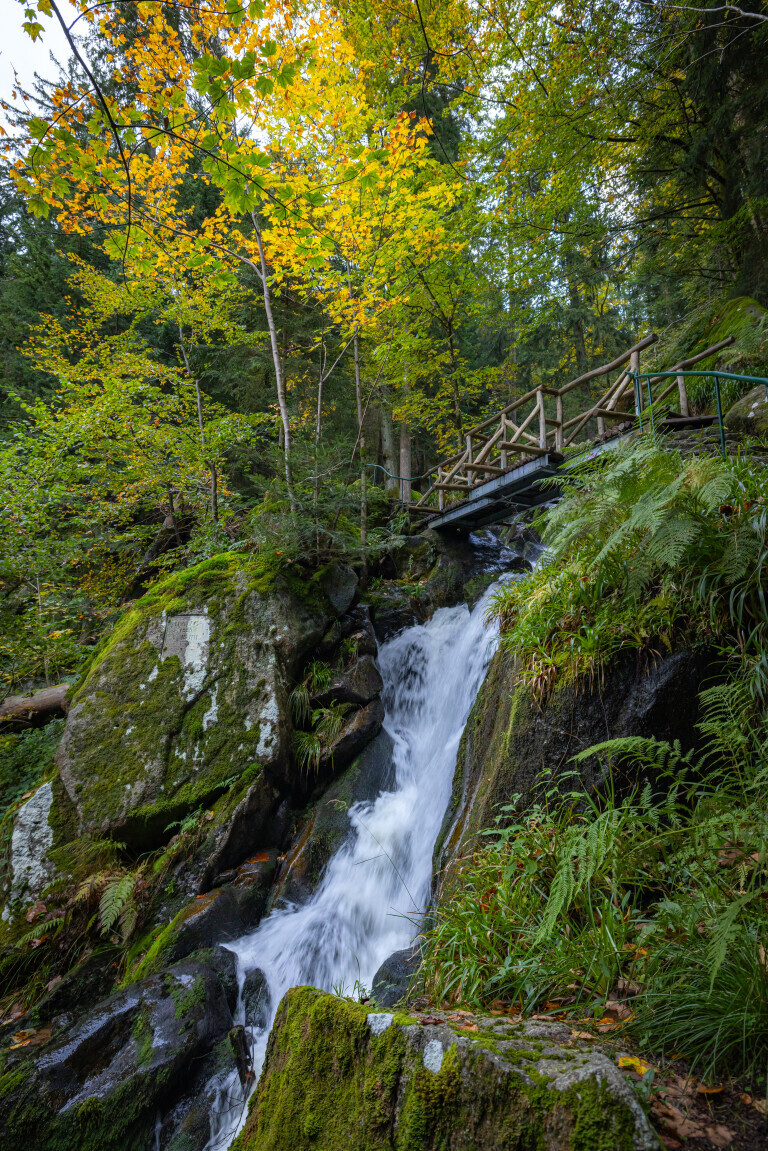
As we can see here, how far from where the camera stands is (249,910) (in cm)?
532

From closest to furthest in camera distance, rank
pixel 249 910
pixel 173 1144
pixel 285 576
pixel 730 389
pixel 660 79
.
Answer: pixel 173 1144 → pixel 249 910 → pixel 730 389 → pixel 285 576 → pixel 660 79

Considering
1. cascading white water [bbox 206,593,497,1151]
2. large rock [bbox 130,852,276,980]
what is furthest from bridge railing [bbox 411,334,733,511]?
large rock [bbox 130,852,276,980]

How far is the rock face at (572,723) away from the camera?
10.5 ft

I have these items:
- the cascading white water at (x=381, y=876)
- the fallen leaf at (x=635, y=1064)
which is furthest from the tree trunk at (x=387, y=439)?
the fallen leaf at (x=635, y=1064)

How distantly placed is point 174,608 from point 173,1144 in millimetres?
5327

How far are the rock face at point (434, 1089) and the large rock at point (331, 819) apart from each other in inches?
136

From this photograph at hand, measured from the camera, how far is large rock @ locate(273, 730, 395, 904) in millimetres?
5676

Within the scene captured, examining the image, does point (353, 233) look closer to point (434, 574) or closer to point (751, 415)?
point (434, 574)

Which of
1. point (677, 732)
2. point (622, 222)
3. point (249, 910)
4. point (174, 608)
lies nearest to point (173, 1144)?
point (249, 910)

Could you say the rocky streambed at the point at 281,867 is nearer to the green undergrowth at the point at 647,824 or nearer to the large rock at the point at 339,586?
the large rock at the point at 339,586

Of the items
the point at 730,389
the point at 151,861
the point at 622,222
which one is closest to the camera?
the point at 151,861

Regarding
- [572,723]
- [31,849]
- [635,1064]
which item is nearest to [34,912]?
[31,849]

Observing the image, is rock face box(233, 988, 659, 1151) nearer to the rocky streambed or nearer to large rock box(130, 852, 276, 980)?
the rocky streambed

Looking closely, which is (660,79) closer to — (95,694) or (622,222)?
(622,222)
